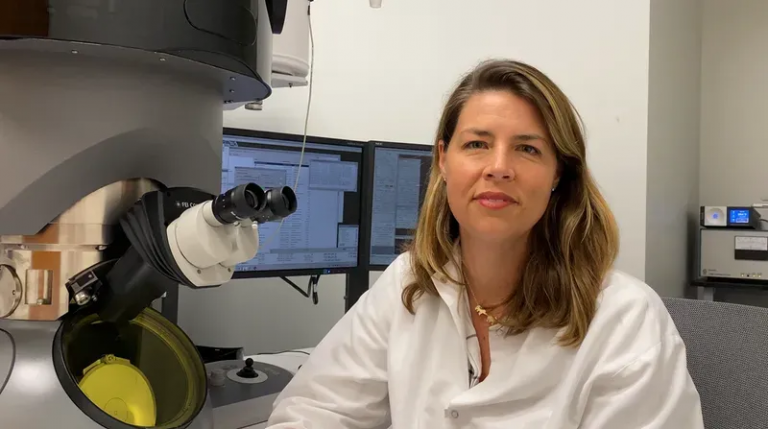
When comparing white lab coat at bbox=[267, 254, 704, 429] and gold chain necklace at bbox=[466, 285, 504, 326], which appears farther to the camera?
gold chain necklace at bbox=[466, 285, 504, 326]

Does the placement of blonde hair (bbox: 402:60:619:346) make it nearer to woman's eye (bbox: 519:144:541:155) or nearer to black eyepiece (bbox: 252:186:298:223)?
woman's eye (bbox: 519:144:541:155)

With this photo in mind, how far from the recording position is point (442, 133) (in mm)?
1092

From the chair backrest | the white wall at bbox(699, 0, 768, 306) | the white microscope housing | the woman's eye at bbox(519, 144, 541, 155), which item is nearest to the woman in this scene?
the woman's eye at bbox(519, 144, 541, 155)

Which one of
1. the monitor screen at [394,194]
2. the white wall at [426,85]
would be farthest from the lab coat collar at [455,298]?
the white wall at [426,85]

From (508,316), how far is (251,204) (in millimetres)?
537

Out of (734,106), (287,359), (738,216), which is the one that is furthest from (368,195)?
(734,106)

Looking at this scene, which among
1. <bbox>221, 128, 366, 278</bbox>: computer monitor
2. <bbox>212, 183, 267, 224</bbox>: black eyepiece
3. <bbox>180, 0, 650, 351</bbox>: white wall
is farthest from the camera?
<bbox>180, 0, 650, 351</bbox>: white wall

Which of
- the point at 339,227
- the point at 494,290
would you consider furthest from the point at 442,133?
the point at 339,227

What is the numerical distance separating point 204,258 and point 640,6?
1.59 meters

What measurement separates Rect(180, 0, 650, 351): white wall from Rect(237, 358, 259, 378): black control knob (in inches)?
18.4

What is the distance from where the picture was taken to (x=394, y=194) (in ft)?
5.17

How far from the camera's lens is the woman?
0.90 meters

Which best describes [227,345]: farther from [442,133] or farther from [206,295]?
[442,133]

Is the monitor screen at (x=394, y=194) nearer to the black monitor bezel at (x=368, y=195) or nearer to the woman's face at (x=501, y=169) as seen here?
the black monitor bezel at (x=368, y=195)
